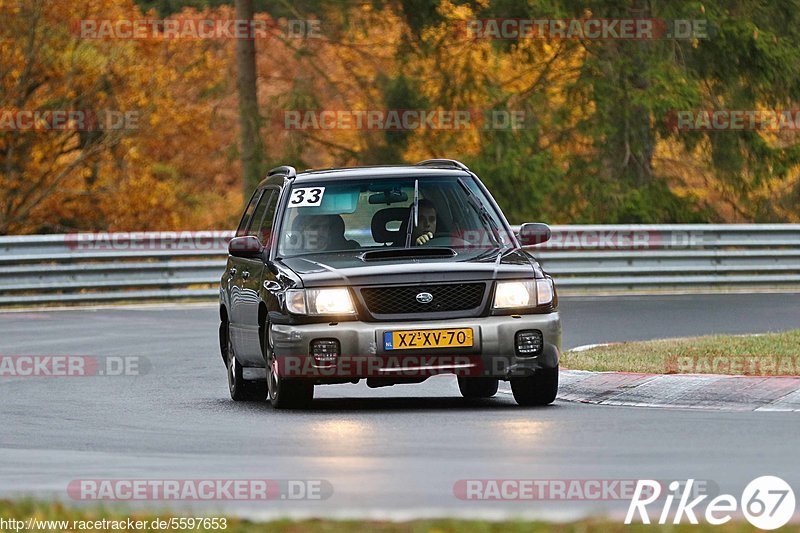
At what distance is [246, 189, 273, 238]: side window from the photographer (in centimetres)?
1562

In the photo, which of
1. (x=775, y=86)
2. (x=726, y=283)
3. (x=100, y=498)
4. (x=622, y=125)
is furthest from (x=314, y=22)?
(x=100, y=498)

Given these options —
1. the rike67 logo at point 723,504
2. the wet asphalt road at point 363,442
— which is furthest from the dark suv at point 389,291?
the rike67 logo at point 723,504

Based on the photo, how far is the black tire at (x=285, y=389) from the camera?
1377 cm

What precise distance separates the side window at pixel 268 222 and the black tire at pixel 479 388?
1.96 meters

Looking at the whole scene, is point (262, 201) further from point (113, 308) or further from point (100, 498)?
point (113, 308)

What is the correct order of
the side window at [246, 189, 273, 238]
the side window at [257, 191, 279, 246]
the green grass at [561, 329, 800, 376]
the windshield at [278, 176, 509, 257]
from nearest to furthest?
the windshield at [278, 176, 509, 257]
the side window at [257, 191, 279, 246]
the green grass at [561, 329, 800, 376]
the side window at [246, 189, 273, 238]

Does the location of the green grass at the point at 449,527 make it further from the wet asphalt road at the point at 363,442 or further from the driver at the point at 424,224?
the driver at the point at 424,224

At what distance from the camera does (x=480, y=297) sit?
13.4m

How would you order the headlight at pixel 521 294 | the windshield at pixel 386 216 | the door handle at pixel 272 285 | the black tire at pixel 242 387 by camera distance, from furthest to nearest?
1. the black tire at pixel 242 387
2. the windshield at pixel 386 216
3. the door handle at pixel 272 285
4. the headlight at pixel 521 294

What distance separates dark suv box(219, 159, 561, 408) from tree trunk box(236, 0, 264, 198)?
28262 mm

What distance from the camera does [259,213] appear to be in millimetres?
15930

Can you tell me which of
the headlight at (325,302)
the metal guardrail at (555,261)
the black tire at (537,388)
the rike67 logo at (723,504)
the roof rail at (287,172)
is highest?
the roof rail at (287,172)

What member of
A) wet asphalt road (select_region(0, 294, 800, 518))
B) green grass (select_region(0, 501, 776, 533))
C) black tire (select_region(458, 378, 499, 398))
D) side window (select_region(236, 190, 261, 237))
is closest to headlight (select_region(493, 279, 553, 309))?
wet asphalt road (select_region(0, 294, 800, 518))

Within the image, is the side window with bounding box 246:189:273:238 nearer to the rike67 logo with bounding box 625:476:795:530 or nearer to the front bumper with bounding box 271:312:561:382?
the front bumper with bounding box 271:312:561:382
